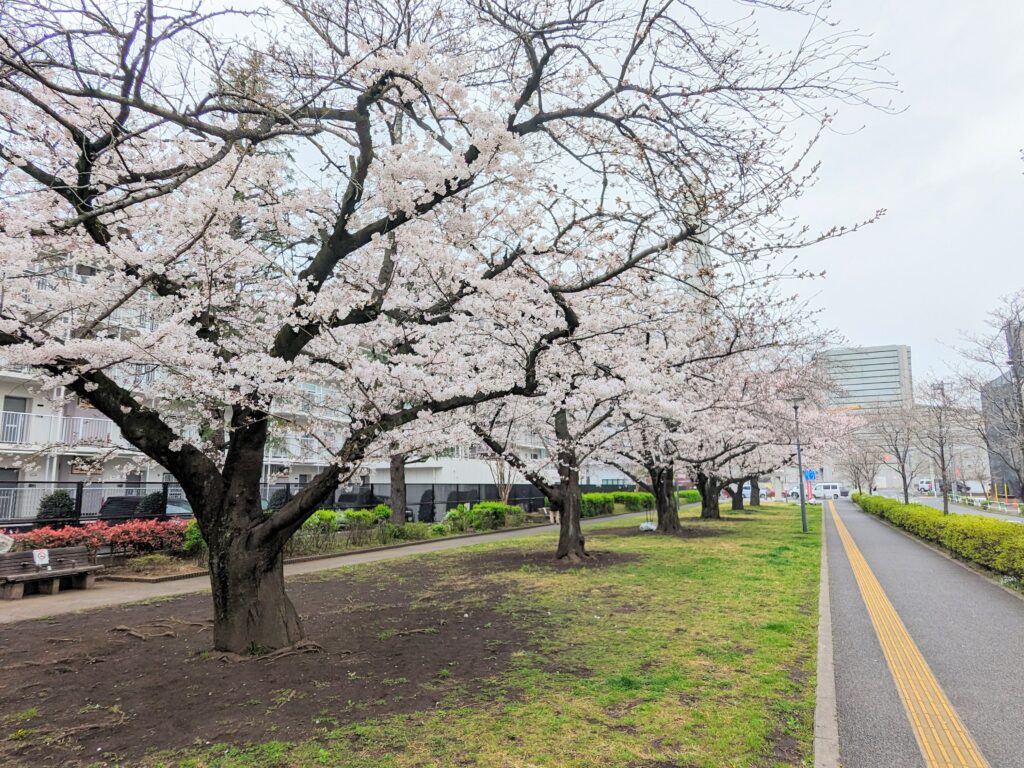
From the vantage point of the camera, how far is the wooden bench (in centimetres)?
948

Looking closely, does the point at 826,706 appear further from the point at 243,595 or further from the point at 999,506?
the point at 999,506

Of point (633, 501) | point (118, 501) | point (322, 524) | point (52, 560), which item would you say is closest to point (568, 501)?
point (322, 524)

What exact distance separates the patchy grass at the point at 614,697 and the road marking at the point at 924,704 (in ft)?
2.40

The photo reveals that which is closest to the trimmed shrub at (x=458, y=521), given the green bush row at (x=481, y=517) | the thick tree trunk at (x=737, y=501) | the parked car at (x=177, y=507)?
the green bush row at (x=481, y=517)

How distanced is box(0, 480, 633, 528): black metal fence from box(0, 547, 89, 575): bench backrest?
2170 mm

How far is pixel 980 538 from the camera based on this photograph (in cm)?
1227

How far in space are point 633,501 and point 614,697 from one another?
3546 centimetres

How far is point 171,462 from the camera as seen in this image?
18.9 ft

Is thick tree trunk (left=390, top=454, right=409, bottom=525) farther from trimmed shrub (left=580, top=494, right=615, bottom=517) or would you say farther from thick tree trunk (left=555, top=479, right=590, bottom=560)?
trimmed shrub (left=580, top=494, right=615, bottom=517)

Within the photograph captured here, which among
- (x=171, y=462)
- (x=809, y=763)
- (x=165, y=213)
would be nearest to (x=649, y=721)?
(x=809, y=763)

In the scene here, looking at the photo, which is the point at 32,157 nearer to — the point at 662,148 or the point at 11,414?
the point at 662,148

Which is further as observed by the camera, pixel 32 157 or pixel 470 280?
pixel 470 280

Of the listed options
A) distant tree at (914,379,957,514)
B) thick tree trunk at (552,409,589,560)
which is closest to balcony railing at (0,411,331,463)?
thick tree trunk at (552,409,589,560)

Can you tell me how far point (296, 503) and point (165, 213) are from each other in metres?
3.39
